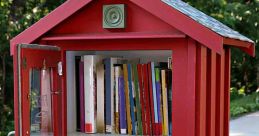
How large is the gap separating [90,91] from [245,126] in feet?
24.9

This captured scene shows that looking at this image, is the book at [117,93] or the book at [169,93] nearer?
the book at [169,93]

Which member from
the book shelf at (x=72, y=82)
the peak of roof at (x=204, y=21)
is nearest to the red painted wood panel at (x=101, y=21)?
the peak of roof at (x=204, y=21)

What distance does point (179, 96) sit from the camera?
2754 millimetres

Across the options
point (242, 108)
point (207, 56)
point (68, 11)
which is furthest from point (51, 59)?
point (242, 108)

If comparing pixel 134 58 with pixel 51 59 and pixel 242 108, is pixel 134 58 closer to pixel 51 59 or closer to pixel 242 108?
pixel 51 59

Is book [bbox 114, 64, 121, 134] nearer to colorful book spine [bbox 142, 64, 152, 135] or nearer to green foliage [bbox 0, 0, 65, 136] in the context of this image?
colorful book spine [bbox 142, 64, 152, 135]

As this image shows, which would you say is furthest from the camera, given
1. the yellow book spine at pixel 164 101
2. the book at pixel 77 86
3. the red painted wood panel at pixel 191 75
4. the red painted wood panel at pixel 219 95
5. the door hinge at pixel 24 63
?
the book at pixel 77 86

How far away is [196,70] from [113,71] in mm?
695

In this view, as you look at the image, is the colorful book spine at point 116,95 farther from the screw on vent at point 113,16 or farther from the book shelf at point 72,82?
the screw on vent at point 113,16

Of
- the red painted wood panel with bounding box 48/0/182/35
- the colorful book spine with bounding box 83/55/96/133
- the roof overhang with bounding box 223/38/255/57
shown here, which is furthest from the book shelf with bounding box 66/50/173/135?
the roof overhang with bounding box 223/38/255/57

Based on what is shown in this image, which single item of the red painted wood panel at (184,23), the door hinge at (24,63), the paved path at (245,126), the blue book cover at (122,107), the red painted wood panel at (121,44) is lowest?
the paved path at (245,126)

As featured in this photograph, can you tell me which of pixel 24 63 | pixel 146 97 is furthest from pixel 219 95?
pixel 24 63

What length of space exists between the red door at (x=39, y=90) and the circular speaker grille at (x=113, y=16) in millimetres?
389

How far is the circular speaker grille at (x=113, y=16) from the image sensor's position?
9.43 ft
